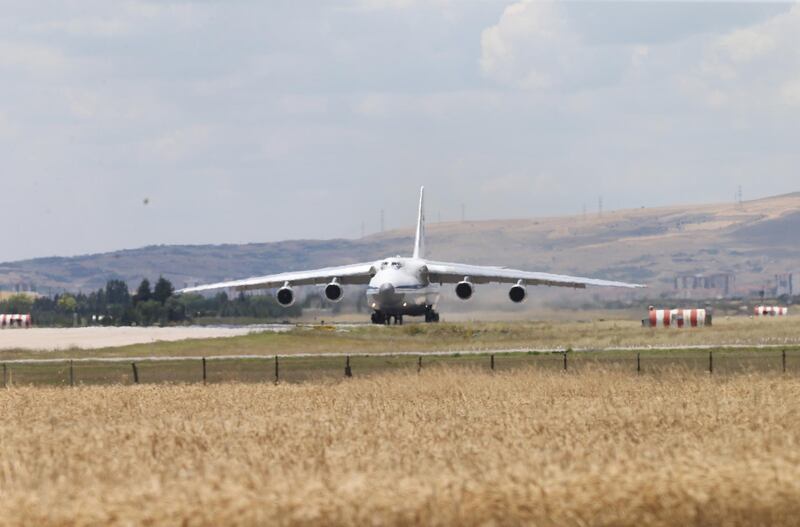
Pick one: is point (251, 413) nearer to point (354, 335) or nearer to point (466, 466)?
point (466, 466)

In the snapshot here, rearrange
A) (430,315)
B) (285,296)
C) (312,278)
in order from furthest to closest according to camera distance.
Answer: (312,278), (430,315), (285,296)

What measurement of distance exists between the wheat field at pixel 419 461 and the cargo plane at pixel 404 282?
4208 centimetres

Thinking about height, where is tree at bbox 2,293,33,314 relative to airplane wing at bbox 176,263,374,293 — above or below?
below

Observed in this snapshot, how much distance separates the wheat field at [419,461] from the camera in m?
12.7

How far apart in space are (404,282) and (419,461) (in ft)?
181

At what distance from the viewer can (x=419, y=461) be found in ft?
53.0

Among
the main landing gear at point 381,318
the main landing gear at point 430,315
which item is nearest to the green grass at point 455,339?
the main landing gear at point 381,318

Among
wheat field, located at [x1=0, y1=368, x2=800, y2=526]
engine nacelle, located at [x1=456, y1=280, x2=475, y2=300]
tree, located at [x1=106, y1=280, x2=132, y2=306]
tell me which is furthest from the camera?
tree, located at [x1=106, y1=280, x2=132, y2=306]

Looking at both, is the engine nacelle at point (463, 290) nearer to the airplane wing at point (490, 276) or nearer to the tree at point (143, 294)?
the airplane wing at point (490, 276)

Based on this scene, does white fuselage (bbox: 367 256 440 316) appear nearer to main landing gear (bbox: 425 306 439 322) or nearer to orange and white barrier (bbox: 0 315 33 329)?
main landing gear (bbox: 425 306 439 322)

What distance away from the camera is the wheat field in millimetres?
12656

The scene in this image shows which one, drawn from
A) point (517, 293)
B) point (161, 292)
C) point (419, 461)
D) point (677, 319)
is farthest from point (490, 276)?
point (419, 461)

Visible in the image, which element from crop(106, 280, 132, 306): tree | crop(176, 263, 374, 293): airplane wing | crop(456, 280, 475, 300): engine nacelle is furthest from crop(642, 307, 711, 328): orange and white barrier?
crop(106, 280, 132, 306): tree

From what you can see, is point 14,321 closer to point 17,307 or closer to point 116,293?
point 17,307
